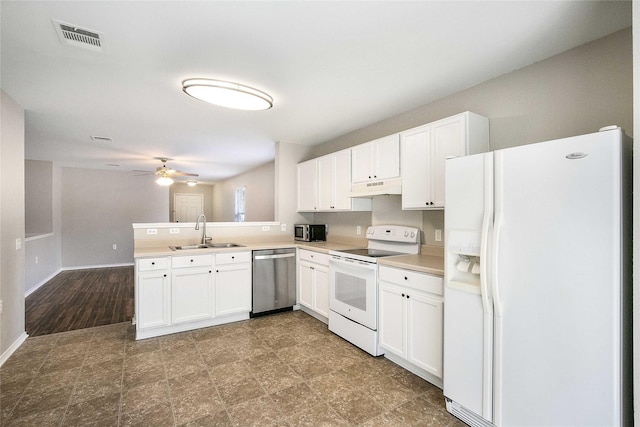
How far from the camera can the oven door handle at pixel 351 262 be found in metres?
2.86

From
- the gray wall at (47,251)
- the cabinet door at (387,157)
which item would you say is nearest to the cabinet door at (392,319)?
the cabinet door at (387,157)

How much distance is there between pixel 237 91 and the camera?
2625mm

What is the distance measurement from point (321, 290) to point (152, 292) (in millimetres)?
1899

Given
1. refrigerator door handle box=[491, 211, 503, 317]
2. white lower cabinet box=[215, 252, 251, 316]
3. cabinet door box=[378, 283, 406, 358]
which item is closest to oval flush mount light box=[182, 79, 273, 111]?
white lower cabinet box=[215, 252, 251, 316]

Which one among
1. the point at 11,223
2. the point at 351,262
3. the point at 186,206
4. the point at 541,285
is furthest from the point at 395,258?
the point at 186,206

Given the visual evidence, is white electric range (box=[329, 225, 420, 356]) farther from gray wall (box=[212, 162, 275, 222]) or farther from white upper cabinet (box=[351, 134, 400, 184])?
gray wall (box=[212, 162, 275, 222])

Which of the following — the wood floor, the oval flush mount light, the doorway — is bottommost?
the wood floor

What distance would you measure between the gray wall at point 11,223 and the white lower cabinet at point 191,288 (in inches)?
57.0

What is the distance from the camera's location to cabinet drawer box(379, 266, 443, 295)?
226cm

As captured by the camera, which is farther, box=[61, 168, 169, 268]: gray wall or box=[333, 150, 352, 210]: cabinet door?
box=[61, 168, 169, 268]: gray wall

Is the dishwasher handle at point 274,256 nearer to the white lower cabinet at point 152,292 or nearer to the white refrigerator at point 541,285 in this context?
the white lower cabinet at point 152,292

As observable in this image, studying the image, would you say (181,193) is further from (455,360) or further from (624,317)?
(624,317)

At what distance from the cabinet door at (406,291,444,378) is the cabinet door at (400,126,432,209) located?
0.90m

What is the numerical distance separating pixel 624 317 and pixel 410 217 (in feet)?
6.60
